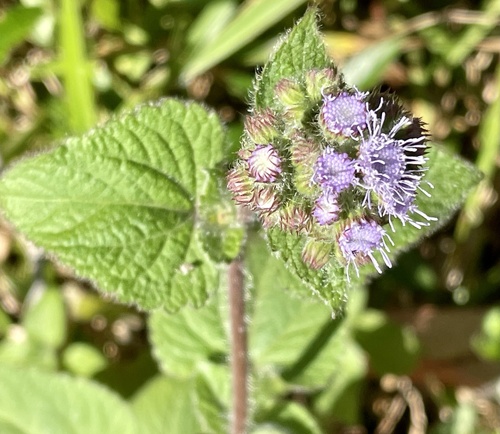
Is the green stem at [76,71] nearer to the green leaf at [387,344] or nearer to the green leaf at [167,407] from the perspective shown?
the green leaf at [167,407]

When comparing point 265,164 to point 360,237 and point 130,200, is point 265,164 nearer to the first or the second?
point 360,237

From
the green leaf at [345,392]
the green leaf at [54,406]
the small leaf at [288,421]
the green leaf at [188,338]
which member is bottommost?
the green leaf at [345,392]

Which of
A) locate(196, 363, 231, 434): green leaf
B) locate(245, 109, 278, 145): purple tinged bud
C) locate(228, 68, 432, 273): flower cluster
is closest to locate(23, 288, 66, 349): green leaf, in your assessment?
locate(196, 363, 231, 434): green leaf

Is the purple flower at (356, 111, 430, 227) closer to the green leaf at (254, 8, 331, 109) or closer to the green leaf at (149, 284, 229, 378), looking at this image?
the green leaf at (254, 8, 331, 109)

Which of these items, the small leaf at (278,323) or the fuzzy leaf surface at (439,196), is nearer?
the fuzzy leaf surface at (439,196)

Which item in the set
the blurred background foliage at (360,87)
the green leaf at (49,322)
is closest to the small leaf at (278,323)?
the blurred background foliage at (360,87)

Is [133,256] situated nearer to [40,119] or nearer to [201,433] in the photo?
[201,433]
